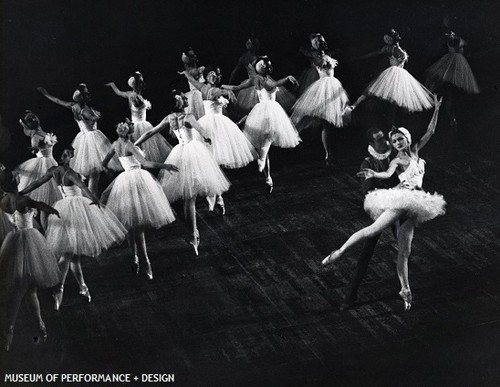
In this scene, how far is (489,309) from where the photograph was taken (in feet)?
26.2

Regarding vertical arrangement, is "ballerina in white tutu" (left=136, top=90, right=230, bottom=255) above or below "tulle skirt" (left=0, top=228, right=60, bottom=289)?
above

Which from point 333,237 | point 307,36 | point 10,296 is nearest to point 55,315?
point 10,296

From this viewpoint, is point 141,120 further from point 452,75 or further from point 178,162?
point 452,75

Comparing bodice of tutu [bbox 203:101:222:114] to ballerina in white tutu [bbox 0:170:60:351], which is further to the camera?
bodice of tutu [bbox 203:101:222:114]

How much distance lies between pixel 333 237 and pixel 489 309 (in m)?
1.39

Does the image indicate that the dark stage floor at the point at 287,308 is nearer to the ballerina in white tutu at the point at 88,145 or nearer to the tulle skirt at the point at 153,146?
the tulle skirt at the point at 153,146

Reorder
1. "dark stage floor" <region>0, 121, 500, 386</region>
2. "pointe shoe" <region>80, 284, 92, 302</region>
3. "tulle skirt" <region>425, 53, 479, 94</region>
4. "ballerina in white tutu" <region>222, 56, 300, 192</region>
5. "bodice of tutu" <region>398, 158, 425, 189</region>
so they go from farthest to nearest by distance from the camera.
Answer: "tulle skirt" <region>425, 53, 479, 94</region> → "ballerina in white tutu" <region>222, 56, 300, 192</region> → "pointe shoe" <region>80, 284, 92, 302</region> → "bodice of tutu" <region>398, 158, 425, 189</region> → "dark stage floor" <region>0, 121, 500, 386</region>

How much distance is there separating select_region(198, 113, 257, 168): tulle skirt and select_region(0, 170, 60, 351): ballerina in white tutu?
1.77 m

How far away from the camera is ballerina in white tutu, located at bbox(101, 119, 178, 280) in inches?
326

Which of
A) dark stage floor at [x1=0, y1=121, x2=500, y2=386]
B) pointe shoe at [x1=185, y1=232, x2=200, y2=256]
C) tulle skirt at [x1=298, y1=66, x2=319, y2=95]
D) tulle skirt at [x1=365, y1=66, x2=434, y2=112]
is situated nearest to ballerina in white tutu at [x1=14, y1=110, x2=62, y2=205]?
dark stage floor at [x1=0, y1=121, x2=500, y2=386]

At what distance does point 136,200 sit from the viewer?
8.32 m

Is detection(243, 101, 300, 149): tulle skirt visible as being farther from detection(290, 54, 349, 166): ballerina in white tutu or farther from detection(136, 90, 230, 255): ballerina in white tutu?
detection(136, 90, 230, 255): ballerina in white tutu

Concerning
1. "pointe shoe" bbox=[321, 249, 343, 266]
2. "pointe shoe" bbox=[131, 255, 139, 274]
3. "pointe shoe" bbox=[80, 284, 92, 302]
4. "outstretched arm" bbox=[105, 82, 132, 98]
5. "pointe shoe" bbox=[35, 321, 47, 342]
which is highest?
"outstretched arm" bbox=[105, 82, 132, 98]

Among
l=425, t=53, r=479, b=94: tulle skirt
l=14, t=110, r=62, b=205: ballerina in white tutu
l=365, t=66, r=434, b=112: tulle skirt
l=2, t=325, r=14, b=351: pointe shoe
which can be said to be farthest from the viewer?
l=425, t=53, r=479, b=94: tulle skirt
